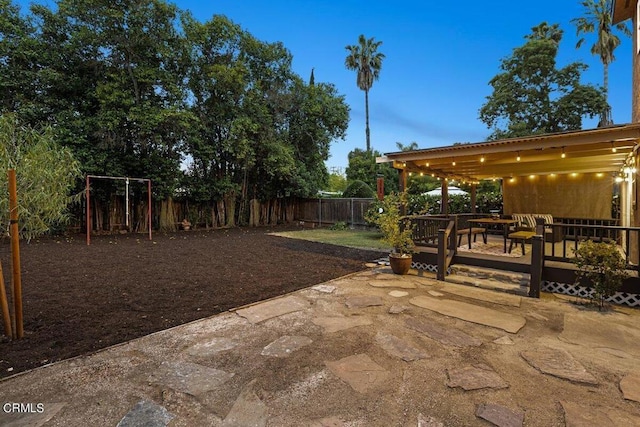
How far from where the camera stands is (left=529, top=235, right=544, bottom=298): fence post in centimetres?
442

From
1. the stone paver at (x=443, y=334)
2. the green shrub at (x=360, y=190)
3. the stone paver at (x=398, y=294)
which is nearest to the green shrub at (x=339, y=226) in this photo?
the green shrub at (x=360, y=190)

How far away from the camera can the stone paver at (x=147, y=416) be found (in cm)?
179

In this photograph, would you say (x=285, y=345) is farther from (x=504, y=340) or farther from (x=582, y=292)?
(x=582, y=292)

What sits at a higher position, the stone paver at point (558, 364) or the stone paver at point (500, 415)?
the stone paver at point (558, 364)

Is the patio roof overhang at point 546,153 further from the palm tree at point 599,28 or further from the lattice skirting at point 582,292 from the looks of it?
the palm tree at point 599,28

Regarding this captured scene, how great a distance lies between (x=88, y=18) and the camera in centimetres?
1005

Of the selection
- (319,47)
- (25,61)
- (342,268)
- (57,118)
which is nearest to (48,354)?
(342,268)

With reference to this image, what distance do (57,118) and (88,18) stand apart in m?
3.63

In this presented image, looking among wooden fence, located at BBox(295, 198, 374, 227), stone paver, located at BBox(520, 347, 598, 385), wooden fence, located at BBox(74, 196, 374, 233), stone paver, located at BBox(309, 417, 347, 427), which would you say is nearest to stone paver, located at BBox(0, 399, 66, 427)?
stone paver, located at BBox(309, 417, 347, 427)

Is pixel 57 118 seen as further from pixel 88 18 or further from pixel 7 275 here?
pixel 7 275

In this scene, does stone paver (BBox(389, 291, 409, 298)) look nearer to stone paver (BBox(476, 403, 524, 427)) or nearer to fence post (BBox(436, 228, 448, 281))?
fence post (BBox(436, 228, 448, 281))

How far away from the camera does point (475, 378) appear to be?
2301 mm

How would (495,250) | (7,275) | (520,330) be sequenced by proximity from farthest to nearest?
(495,250), (7,275), (520,330)

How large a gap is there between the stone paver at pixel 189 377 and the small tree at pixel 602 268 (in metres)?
4.79
